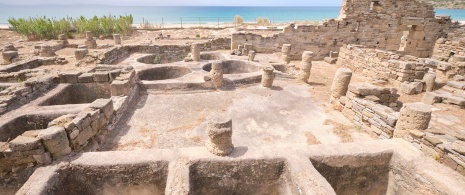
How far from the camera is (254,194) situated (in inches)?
191

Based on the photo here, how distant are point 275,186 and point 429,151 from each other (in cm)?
319

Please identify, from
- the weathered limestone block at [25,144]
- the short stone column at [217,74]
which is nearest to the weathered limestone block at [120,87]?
the short stone column at [217,74]

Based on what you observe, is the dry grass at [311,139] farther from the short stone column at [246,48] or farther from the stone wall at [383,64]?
the short stone column at [246,48]

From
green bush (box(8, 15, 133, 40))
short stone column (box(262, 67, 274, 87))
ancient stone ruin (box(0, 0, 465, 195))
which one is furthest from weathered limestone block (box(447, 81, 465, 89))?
green bush (box(8, 15, 133, 40))

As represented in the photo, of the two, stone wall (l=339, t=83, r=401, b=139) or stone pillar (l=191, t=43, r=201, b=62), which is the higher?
stone pillar (l=191, t=43, r=201, b=62)

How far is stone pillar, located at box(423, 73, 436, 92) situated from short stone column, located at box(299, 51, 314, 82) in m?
4.91

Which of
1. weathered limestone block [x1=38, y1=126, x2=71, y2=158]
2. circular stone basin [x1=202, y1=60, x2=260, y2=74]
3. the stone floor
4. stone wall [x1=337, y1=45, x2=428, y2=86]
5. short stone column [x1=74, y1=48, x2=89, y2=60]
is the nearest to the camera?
weathered limestone block [x1=38, y1=126, x2=71, y2=158]

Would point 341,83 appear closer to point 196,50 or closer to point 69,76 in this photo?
point 196,50

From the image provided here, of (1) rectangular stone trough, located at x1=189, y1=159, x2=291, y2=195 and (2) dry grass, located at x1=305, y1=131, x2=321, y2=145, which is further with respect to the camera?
(2) dry grass, located at x1=305, y1=131, x2=321, y2=145

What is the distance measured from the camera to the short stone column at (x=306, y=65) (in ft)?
37.5

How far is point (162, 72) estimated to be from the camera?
12.5 metres

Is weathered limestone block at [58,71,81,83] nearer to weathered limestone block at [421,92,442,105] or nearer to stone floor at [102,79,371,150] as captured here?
stone floor at [102,79,371,150]

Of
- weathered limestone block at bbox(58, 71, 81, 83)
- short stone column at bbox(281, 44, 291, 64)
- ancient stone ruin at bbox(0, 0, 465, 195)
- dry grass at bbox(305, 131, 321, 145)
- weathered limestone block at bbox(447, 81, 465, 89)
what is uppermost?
short stone column at bbox(281, 44, 291, 64)

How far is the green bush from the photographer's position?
2292cm
